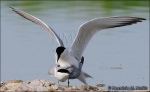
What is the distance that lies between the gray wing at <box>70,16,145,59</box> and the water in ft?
2.96

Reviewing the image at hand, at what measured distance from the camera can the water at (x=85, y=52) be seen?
14.8 m

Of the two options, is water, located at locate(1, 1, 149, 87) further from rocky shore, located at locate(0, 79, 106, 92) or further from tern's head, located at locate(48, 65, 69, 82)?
rocky shore, located at locate(0, 79, 106, 92)

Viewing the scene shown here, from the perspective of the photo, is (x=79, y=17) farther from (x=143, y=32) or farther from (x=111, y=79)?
(x=111, y=79)

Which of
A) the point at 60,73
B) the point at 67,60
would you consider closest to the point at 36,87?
the point at 60,73

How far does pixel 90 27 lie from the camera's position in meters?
12.2

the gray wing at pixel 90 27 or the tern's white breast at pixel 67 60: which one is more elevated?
the gray wing at pixel 90 27

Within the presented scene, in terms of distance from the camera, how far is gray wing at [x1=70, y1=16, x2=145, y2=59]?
1198 cm

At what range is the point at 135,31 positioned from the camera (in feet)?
69.9

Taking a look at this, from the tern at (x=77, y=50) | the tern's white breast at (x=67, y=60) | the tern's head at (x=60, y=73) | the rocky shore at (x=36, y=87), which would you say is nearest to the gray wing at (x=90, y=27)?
the tern at (x=77, y=50)

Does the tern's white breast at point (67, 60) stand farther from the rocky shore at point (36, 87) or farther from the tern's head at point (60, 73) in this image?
the rocky shore at point (36, 87)

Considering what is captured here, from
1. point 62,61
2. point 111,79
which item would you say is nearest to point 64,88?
point 62,61

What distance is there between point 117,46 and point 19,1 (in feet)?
47.6

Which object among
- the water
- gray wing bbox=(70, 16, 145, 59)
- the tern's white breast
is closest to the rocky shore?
the tern's white breast

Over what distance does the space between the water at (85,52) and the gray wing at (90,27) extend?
90cm
